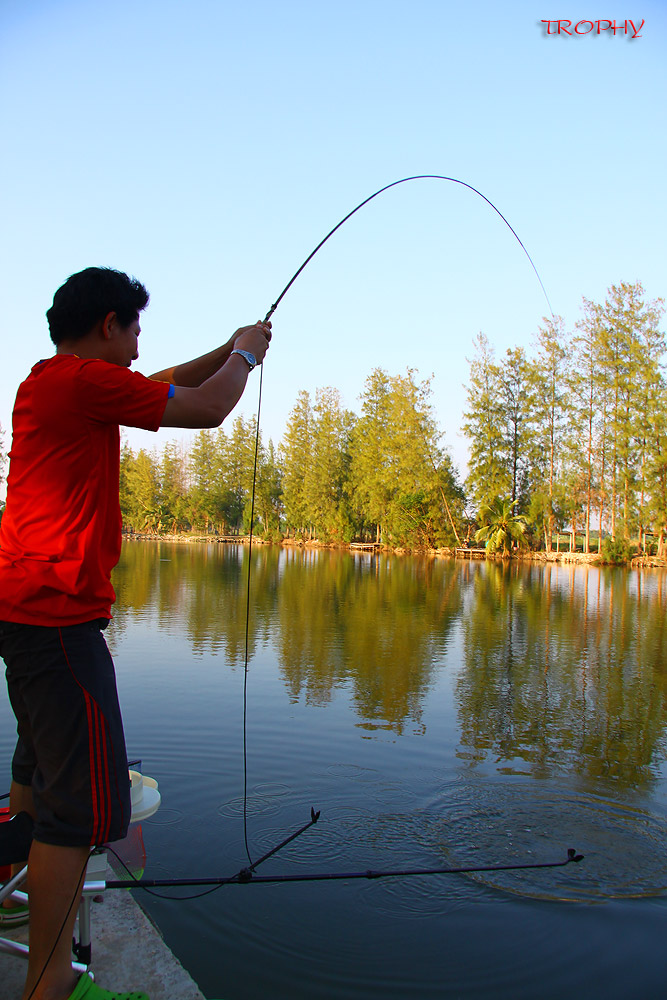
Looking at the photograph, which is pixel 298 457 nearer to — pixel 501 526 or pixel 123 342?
pixel 501 526

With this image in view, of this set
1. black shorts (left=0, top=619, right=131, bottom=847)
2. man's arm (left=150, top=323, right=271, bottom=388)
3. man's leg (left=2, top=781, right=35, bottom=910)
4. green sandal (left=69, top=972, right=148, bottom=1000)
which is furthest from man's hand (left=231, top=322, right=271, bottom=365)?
green sandal (left=69, top=972, right=148, bottom=1000)

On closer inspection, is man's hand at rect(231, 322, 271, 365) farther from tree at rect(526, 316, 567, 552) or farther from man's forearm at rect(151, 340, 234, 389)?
tree at rect(526, 316, 567, 552)

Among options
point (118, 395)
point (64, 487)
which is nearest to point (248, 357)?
point (118, 395)

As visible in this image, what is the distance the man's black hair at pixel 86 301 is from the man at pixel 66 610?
177 mm

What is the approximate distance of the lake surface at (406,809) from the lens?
2879 millimetres

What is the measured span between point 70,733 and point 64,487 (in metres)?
0.59

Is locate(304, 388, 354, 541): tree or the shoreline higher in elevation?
locate(304, 388, 354, 541): tree

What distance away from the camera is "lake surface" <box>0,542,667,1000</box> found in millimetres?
2879

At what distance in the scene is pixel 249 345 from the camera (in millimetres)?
2361

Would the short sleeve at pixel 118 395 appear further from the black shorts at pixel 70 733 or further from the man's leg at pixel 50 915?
the man's leg at pixel 50 915

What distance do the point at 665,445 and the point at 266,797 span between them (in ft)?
134

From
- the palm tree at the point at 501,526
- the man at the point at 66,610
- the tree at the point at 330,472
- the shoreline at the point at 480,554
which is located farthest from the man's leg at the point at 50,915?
the tree at the point at 330,472

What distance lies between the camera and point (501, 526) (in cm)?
4453

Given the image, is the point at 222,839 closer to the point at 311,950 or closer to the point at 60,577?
the point at 311,950
